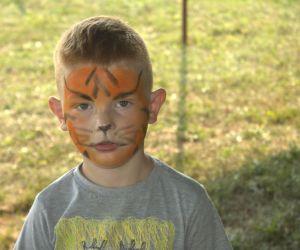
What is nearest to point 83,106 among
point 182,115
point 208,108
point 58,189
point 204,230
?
point 58,189

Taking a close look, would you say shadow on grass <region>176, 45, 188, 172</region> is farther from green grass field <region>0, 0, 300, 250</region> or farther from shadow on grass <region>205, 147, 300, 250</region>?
shadow on grass <region>205, 147, 300, 250</region>

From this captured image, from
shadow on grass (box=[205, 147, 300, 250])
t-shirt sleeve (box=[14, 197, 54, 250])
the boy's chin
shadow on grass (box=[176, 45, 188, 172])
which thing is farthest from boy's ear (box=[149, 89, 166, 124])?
shadow on grass (box=[176, 45, 188, 172])

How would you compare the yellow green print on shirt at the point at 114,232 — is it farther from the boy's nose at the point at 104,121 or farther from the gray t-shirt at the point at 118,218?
the boy's nose at the point at 104,121

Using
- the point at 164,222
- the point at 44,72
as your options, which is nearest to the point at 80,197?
the point at 164,222

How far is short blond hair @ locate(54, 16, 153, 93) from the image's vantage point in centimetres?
230

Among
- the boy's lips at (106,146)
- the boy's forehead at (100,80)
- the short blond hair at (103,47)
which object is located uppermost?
the short blond hair at (103,47)

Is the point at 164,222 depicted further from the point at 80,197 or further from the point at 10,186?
the point at 10,186

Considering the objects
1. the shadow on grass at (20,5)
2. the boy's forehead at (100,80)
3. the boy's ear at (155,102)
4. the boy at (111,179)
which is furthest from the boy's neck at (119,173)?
the shadow on grass at (20,5)

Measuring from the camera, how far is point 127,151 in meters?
2.34

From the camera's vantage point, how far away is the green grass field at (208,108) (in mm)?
4840

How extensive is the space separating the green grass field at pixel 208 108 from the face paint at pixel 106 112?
2.13 metres

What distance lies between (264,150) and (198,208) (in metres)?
3.32

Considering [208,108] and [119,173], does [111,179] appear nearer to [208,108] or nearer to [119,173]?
[119,173]

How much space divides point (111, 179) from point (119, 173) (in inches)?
1.3
